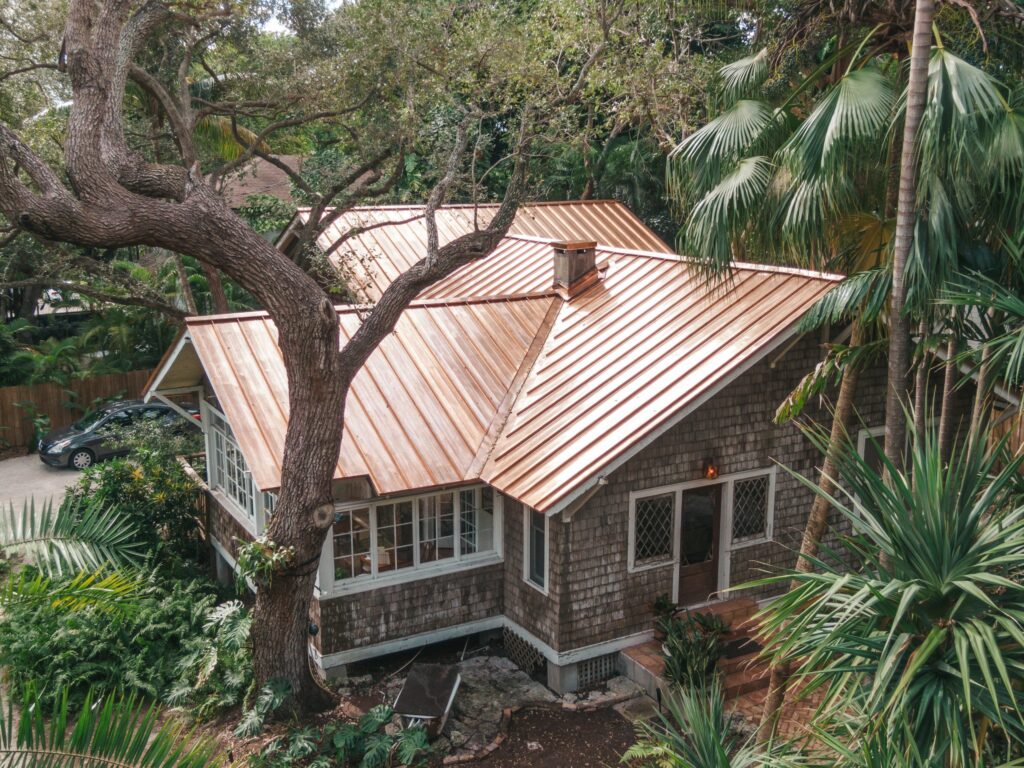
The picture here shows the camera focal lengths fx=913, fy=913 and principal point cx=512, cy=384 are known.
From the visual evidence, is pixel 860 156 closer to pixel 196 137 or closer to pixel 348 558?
pixel 348 558

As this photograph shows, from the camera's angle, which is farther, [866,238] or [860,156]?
[866,238]

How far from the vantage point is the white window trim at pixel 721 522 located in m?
11.1

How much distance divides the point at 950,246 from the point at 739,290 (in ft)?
15.5

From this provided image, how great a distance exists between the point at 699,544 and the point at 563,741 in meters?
3.22

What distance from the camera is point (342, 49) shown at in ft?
56.4

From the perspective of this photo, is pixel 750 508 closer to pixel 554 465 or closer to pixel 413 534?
pixel 554 465

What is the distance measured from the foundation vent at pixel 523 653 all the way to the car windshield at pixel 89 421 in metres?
14.1

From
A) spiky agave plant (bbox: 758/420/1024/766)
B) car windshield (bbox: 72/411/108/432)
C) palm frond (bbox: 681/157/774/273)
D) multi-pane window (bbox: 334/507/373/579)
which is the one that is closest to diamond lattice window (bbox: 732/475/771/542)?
palm frond (bbox: 681/157/774/273)

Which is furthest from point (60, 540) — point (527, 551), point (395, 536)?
point (527, 551)

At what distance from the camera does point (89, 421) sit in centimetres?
2197

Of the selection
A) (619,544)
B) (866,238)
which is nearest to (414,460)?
(619,544)

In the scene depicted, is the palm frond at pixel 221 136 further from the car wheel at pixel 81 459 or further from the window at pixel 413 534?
the window at pixel 413 534

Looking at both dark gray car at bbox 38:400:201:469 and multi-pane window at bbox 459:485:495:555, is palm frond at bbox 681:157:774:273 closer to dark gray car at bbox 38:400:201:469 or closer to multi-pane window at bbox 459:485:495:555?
multi-pane window at bbox 459:485:495:555

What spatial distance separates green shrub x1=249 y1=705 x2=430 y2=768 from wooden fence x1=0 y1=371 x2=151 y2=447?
17134 millimetres
